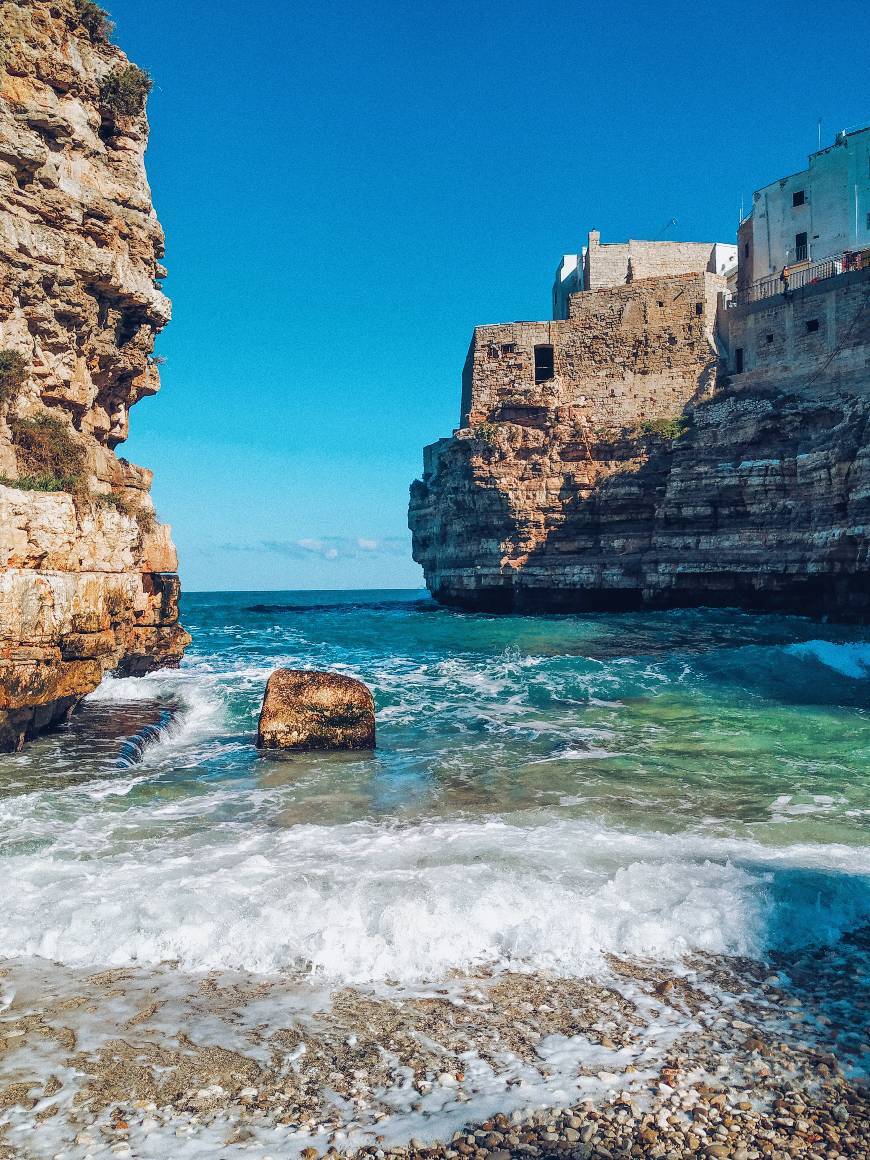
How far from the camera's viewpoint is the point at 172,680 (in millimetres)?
14969

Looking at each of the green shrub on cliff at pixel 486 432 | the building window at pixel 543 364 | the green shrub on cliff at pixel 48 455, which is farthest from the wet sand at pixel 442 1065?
the building window at pixel 543 364

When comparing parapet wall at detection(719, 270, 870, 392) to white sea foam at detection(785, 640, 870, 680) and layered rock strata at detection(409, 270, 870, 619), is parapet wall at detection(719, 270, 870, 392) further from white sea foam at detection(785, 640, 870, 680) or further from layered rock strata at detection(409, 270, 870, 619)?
white sea foam at detection(785, 640, 870, 680)

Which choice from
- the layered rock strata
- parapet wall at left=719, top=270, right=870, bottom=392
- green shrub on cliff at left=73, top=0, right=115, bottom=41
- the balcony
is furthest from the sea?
the balcony

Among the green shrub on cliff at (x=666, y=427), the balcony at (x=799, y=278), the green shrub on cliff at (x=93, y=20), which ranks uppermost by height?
the balcony at (x=799, y=278)

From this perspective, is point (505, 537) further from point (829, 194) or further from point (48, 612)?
point (48, 612)

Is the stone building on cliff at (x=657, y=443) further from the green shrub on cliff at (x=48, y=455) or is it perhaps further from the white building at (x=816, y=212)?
the green shrub on cliff at (x=48, y=455)

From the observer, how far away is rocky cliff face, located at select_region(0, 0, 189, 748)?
8.67m

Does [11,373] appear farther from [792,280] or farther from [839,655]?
[792,280]

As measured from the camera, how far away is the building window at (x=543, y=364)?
36.3 meters

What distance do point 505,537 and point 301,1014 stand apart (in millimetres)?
31500

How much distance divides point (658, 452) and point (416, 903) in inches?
1206

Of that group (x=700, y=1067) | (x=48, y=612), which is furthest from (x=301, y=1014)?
(x=48, y=612)

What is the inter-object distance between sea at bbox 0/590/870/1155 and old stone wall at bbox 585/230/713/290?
32733mm

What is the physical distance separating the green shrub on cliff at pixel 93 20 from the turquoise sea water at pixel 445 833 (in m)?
12.6
